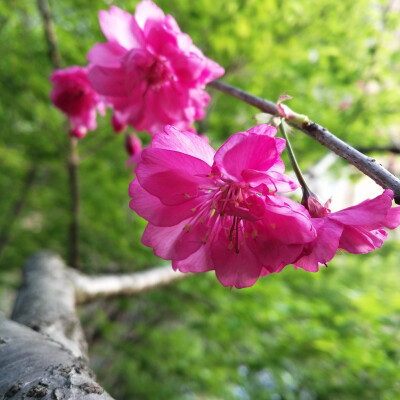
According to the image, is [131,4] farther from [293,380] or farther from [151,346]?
[151,346]

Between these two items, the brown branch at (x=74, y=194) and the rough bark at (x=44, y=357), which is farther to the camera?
the brown branch at (x=74, y=194)

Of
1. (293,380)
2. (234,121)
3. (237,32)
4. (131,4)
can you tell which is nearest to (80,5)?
(131,4)

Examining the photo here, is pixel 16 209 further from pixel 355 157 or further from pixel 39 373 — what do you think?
pixel 355 157

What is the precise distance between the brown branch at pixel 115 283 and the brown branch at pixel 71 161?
386 mm

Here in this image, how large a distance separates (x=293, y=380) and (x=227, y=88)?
83.5 inches

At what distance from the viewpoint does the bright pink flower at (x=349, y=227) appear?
0.53 meters

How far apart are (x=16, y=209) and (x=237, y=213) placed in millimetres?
2896

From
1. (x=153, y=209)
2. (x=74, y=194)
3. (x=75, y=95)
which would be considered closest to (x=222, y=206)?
(x=153, y=209)

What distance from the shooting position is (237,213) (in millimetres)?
572

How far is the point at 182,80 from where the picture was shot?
2.83 ft

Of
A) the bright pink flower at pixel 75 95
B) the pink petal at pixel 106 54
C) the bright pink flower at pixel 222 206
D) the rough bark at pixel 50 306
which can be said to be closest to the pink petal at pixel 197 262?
the bright pink flower at pixel 222 206

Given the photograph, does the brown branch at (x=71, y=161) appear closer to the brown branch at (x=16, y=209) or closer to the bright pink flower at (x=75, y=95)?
the bright pink flower at (x=75, y=95)

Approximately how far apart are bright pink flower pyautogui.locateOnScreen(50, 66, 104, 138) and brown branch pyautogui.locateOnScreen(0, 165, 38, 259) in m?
1.91

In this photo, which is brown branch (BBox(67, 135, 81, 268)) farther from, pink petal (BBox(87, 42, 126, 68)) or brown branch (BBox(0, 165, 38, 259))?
pink petal (BBox(87, 42, 126, 68))
